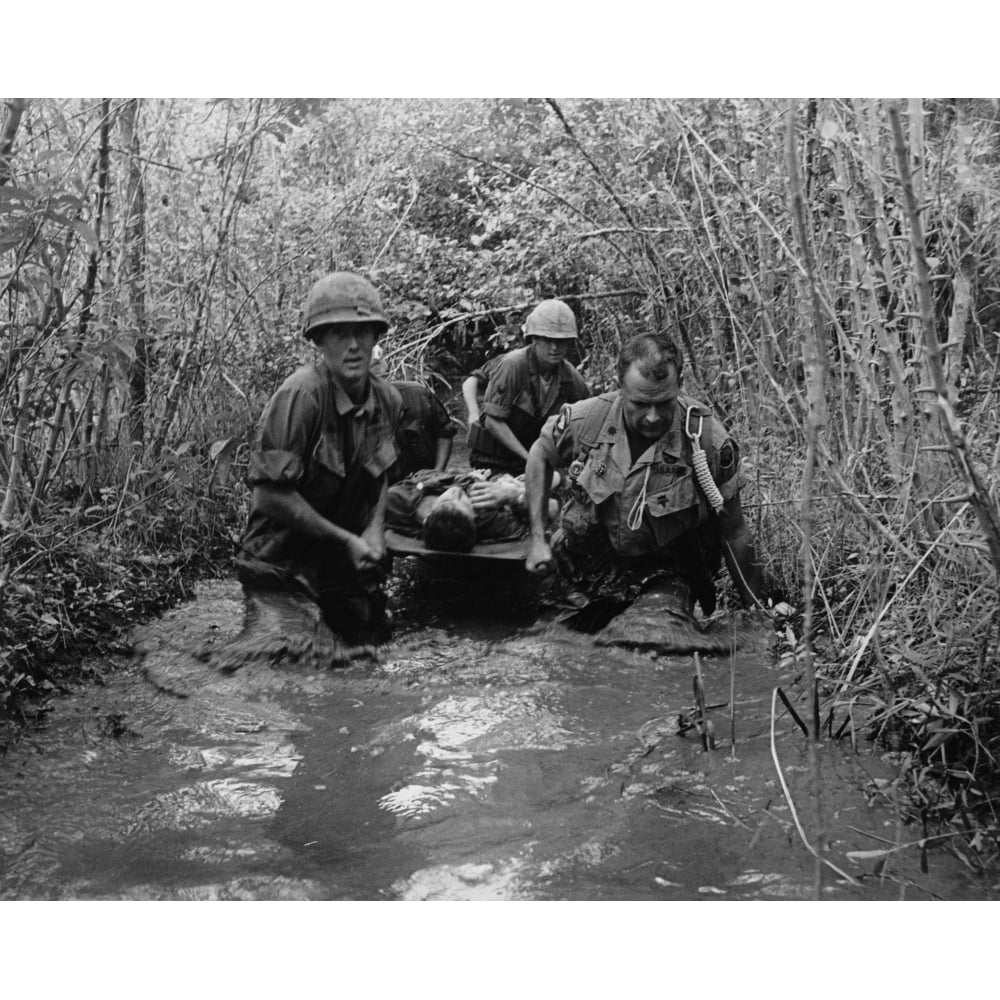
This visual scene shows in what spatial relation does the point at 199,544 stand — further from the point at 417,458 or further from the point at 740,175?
the point at 740,175

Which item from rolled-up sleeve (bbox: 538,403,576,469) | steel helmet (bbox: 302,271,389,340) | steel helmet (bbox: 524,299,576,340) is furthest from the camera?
steel helmet (bbox: 524,299,576,340)

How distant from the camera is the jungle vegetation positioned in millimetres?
2959

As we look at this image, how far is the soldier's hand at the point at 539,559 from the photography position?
464 cm

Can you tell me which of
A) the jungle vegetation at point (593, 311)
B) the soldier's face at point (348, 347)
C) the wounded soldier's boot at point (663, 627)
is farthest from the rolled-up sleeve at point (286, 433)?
the wounded soldier's boot at point (663, 627)

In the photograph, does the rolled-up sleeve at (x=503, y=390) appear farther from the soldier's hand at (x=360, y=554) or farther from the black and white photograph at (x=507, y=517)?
the soldier's hand at (x=360, y=554)

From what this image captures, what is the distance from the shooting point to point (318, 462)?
173 inches

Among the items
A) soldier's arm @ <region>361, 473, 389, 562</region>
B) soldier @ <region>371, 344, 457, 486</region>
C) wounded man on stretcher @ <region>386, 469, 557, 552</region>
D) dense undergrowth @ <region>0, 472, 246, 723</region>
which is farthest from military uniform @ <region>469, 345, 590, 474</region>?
soldier's arm @ <region>361, 473, 389, 562</region>

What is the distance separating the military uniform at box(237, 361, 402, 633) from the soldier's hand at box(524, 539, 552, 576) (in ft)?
2.04

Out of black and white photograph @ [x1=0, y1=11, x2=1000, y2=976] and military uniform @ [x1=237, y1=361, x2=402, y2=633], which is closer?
black and white photograph @ [x1=0, y1=11, x2=1000, y2=976]

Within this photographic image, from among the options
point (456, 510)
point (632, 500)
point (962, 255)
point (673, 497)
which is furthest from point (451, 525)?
point (962, 255)

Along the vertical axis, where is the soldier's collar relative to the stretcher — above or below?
above

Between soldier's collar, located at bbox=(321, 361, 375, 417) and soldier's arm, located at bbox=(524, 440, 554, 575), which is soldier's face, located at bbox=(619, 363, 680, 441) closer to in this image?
→ soldier's arm, located at bbox=(524, 440, 554, 575)

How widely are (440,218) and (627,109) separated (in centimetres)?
214

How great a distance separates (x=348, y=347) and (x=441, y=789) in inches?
75.8
